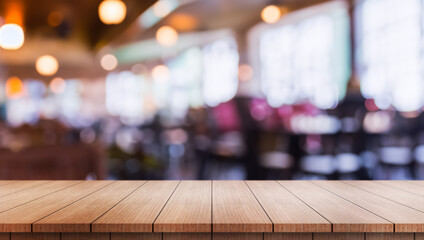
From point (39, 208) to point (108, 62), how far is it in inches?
290

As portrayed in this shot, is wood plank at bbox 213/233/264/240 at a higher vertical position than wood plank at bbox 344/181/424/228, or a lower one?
lower

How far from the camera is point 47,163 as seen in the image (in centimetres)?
307

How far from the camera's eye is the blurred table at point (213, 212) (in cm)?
119

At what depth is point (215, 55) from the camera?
791cm

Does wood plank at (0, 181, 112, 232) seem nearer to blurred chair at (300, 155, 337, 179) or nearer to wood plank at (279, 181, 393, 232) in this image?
wood plank at (279, 181, 393, 232)

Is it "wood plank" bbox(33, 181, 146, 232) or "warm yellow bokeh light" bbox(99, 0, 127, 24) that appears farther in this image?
"warm yellow bokeh light" bbox(99, 0, 127, 24)

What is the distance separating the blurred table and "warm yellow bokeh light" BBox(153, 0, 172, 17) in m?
4.64

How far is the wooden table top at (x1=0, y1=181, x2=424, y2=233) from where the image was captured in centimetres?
119

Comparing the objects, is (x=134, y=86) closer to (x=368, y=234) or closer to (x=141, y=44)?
(x=141, y=44)

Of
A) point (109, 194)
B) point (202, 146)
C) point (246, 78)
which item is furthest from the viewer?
point (246, 78)

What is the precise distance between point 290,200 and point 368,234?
1.18ft

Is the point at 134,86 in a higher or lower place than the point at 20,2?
lower

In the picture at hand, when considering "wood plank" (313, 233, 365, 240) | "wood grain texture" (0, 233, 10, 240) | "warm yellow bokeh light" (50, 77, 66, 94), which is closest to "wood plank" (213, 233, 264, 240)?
"wood plank" (313, 233, 365, 240)

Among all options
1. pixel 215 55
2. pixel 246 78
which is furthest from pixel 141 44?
pixel 246 78
